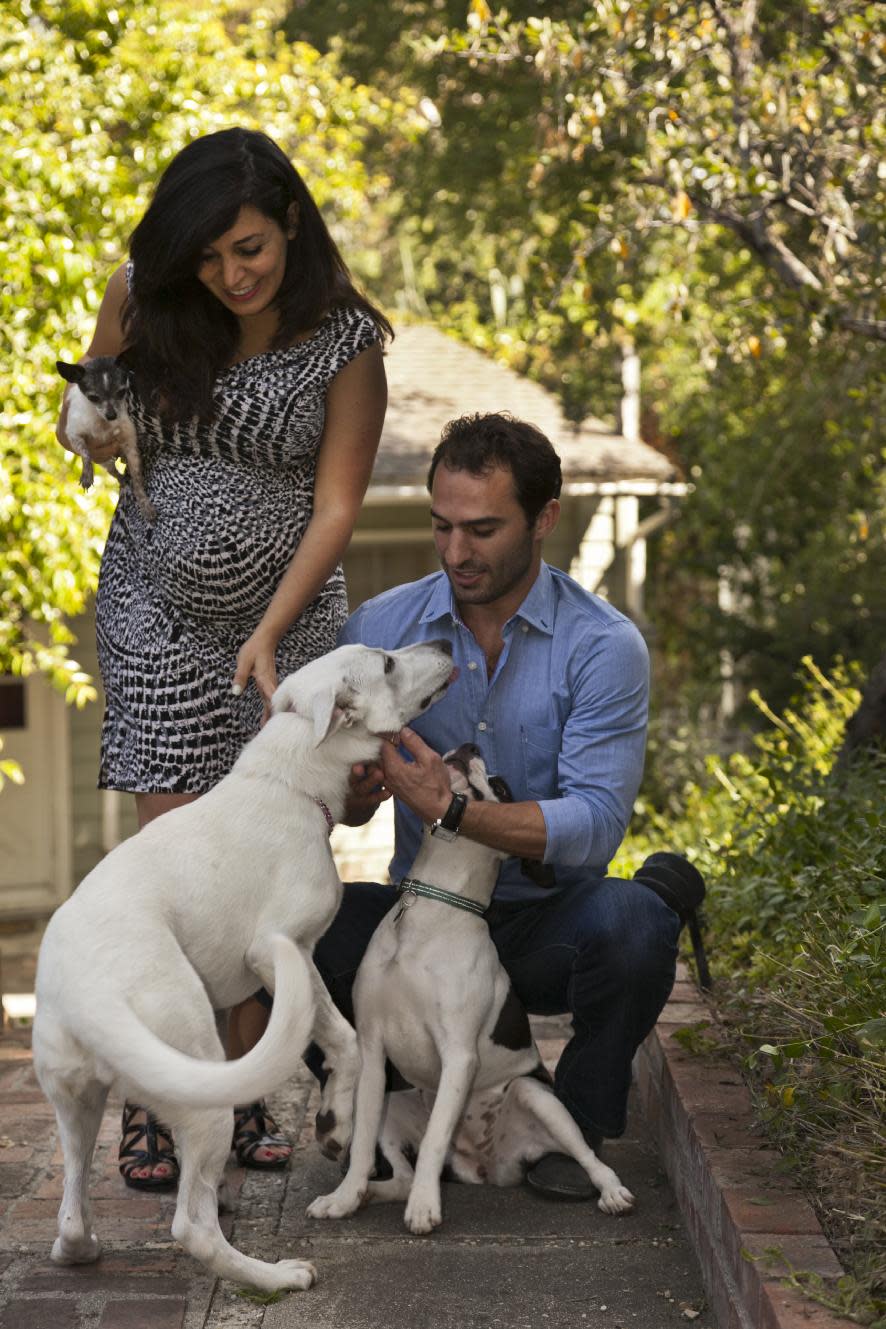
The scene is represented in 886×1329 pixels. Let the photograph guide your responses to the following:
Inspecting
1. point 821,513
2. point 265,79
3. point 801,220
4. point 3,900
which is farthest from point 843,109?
point 3,900

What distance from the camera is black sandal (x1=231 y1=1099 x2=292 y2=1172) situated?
382 centimetres

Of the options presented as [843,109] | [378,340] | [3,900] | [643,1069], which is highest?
[843,109]

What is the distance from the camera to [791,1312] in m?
2.45

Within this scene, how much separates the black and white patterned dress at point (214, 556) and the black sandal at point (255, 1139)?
0.86 metres

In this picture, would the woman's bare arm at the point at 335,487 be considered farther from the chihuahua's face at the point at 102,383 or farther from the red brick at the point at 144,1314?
the red brick at the point at 144,1314

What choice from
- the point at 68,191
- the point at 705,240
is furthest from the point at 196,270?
the point at 705,240

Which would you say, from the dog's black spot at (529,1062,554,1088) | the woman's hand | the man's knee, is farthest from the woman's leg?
the man's knee

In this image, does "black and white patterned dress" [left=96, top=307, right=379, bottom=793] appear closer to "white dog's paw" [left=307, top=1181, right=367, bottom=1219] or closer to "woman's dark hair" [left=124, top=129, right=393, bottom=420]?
"woman's dark hair" [left=124, top=129, right=393, bottom=420]

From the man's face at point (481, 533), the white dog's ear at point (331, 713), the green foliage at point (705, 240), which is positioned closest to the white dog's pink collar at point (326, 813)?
the white dog's ear at point (331, 713)

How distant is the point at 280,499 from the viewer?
12.3 ft

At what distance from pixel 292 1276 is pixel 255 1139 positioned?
32.4 inches

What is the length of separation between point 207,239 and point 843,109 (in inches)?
171

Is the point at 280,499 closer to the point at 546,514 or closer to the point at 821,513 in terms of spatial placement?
the point at 546,514

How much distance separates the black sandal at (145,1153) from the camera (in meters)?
3.65
